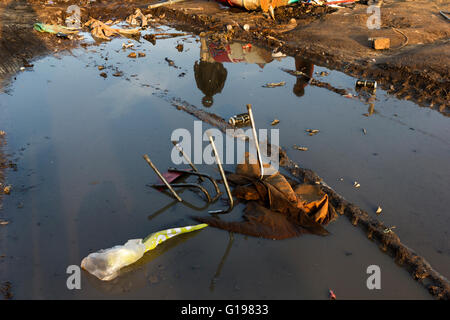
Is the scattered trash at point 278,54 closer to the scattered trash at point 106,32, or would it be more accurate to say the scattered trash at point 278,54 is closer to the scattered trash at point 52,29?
the scattered trash at point 106,32

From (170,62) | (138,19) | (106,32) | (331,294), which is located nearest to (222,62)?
(170,62)

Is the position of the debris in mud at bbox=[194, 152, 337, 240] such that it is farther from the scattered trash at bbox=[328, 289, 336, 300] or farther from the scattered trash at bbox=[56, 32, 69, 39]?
the scattered trash at bbox=[56, 32, 69, 39]

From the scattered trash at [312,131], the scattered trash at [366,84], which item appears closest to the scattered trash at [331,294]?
the scattered trash at [312,131]

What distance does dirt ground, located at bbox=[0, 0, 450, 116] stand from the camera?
7.99 m

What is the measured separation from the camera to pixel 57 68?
980 centimetres

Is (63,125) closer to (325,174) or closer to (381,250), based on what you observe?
(325,174)

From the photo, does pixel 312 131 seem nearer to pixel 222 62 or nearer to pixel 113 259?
pixel 113 259

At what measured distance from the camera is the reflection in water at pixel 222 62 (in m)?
8.23

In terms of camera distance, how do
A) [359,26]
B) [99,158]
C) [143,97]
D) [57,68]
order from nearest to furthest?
[99,158] → [143,97] → [57,68] → [359,26]

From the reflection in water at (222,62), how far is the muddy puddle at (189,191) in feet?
0.23

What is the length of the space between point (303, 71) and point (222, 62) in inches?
96.6

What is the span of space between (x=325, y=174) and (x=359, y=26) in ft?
25.4
